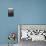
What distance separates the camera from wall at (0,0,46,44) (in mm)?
3172

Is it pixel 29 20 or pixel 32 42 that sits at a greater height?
pixel 29 20

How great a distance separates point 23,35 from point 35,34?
0.30 metres

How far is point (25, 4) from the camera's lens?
3.18 metres

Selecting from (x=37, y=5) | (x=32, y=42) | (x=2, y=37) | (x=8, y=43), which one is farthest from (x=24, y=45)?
(x=37, y=5)

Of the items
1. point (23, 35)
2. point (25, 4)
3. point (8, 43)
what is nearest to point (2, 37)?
point (8, 43)

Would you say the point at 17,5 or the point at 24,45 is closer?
the point at 24,45

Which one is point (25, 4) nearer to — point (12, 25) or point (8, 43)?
point (12, 25)

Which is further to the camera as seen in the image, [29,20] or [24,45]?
[29,20]

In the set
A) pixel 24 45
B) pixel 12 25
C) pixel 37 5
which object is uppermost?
pixel 37 5

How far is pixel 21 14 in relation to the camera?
318 centimetres

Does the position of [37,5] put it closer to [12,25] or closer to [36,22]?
[36,22]

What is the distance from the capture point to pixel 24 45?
299cm

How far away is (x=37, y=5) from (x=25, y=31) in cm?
76

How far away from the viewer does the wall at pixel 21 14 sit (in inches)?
125
